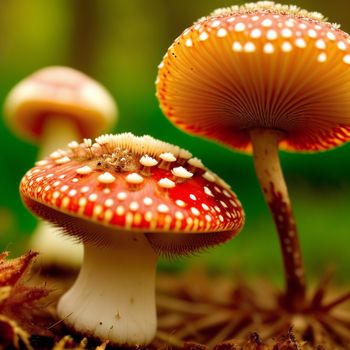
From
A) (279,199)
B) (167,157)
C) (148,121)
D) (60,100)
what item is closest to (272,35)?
(167,157)

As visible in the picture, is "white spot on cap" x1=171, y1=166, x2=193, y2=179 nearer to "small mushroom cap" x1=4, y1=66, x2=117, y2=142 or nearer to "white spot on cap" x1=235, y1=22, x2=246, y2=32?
"white spot on cap" x1=235, y1=22, x2=246, y2=32

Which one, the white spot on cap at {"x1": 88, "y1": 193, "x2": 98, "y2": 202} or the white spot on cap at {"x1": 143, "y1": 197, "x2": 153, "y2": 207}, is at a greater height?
the white spot on cap at {"x1": 143, "y1": 197, "x2": 153, "y2": 207}

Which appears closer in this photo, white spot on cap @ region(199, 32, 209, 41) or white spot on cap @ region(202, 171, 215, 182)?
white spot on cap @ region(199, 32, 209, 41)

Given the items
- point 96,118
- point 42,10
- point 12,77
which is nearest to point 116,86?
point 12,77

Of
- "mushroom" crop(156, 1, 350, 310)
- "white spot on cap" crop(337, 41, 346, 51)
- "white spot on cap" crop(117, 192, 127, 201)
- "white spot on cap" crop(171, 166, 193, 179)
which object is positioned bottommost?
"white spot on cap" crop(117, 192, 127, 201)

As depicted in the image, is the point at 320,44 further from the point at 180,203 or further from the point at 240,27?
the point at 180,203

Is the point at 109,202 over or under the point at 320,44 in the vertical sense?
under

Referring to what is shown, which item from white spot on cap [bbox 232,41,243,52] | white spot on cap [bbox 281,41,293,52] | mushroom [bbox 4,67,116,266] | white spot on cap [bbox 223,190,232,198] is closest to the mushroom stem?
mushroom [bbox 4,67,116,266]
